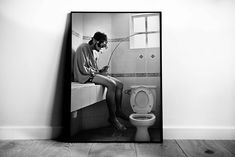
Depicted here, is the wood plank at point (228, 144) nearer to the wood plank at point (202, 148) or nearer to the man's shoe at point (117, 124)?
the wood plank at point (202, 148)

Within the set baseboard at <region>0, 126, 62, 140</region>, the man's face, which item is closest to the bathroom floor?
baseboard at <region>0, 126, 62, 140</region>

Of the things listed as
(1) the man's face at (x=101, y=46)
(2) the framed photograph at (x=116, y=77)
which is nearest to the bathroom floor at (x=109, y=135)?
(2) the framed photograph at (x=116, y=77)

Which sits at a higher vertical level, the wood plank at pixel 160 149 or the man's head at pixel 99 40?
the man's head at pixel 99 40

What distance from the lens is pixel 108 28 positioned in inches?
84.2

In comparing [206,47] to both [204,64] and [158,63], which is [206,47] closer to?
[204,64]

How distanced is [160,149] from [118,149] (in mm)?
354

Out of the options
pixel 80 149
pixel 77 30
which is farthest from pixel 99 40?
pixel 80 149

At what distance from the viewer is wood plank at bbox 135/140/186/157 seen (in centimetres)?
177

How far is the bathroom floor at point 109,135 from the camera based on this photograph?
2090 mm

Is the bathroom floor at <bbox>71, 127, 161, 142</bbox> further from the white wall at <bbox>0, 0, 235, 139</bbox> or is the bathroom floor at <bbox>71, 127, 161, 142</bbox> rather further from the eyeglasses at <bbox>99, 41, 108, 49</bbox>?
the eyeglasses at <bbox>99, 41, 108, 49</bbox>

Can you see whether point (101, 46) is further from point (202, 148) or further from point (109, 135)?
point (202, 148)

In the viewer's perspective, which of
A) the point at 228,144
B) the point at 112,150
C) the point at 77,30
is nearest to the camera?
the point at 112,150

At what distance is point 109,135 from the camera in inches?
82.9

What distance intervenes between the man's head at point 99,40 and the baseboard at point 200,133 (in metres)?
1.01
